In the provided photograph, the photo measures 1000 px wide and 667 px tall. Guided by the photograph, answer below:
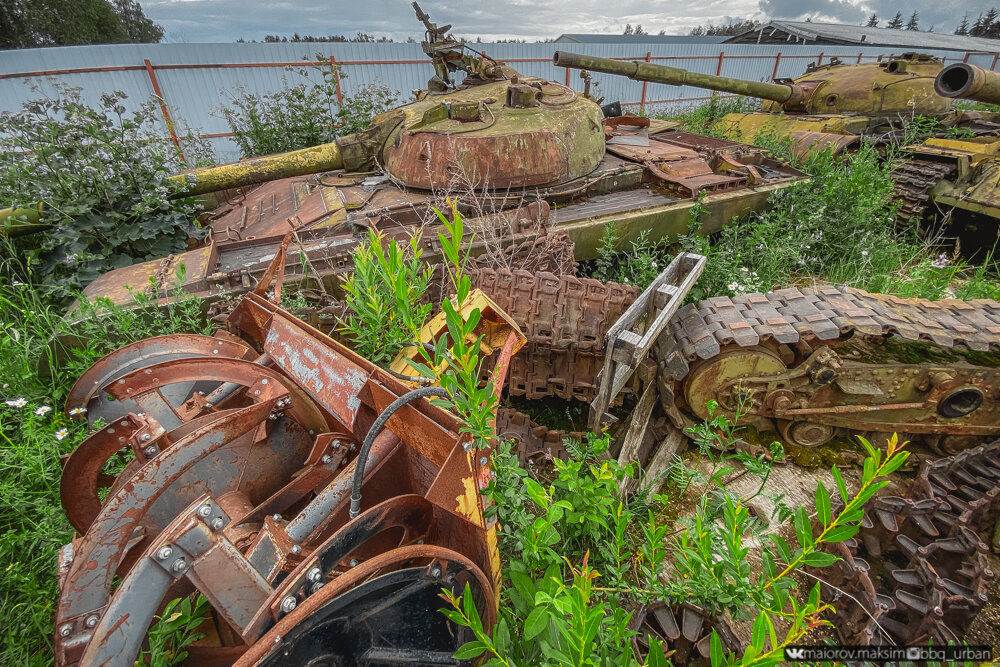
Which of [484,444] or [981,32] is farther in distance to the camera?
[981,32]

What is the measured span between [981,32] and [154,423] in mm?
64430

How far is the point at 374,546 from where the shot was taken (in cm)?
215

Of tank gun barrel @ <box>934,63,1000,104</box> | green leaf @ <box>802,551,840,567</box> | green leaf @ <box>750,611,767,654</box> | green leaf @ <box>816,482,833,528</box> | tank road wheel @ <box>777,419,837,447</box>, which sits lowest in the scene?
tank road wheel @ <box>777,419,837,447</box>

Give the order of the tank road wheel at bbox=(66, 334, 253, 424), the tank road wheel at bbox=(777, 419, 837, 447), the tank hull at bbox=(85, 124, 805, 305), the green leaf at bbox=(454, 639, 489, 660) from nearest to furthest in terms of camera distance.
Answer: the green leaf at bbox=(454, 639, 489, 660), the tank road wheel at bbox=(66, 334, 253, 424), the tank road wheel at bbox=(777, 419, 837, 447), the tank hull at bbox=(85, 124, 805, 305)

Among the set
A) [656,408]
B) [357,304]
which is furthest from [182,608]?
[656,408]

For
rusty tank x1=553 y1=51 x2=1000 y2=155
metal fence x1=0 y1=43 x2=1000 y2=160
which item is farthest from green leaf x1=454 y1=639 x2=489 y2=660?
metal fence x1=0 y1=43 x2=1000 y2=160

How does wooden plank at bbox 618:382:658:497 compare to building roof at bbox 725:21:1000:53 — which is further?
building roof at bbox 725:21:1000:53

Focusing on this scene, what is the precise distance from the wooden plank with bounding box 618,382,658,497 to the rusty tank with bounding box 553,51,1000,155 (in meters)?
5.31

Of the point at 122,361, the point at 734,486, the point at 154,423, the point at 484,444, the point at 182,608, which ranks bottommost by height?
the point at 734,486

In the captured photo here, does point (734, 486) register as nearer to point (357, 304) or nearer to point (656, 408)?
point (656, 408)

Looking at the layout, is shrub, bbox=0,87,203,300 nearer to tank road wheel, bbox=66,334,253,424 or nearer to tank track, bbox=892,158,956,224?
tank road wheel, bbox=66,334,253,424

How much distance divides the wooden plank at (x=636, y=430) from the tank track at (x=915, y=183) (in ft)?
15.2

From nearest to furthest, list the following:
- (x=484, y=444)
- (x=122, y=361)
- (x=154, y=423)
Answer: (x=484, y=444) → (x=154, y=423) → (x=122, y=361)

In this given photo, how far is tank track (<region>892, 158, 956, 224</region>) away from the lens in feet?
18.2
